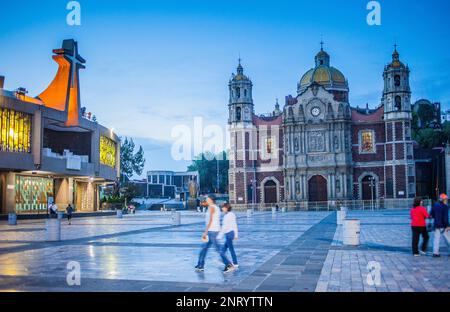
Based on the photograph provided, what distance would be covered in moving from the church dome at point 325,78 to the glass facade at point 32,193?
119ft

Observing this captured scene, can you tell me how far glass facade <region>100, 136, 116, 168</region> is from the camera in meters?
54.6

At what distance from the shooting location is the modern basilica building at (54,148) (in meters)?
39.5

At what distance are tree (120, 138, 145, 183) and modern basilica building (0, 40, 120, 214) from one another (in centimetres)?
3770

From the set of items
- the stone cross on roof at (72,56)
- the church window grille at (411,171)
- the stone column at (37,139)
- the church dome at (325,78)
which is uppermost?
the church dome at (325,78)

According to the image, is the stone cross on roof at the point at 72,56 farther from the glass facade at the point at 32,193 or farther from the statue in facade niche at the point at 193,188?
the statue in facade niche at the point at 193,188

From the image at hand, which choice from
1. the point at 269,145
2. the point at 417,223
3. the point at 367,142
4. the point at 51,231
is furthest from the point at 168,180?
the point at 417,223

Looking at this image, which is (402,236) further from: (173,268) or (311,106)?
(311,106)

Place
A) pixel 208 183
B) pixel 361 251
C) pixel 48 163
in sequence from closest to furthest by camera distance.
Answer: pixel 361 251 < pixel 48 163 < pixel 208 183

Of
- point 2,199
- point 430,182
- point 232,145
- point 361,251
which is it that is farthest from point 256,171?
point 361,251

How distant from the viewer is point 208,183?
343 ft

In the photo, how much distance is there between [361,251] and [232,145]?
169ft

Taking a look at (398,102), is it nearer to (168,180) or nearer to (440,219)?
(440,219)

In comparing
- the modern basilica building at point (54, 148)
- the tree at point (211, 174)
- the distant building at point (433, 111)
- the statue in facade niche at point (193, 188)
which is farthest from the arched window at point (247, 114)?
the tree at point (211, 174)

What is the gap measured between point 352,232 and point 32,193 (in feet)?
124
